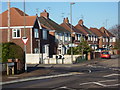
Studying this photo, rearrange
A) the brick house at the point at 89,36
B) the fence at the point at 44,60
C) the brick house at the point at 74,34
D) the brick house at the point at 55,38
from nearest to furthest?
the fence at the point at 44,60
the brick house at the point at 55,38
the brick house at the point at 74,34
the brick house at the point at 89,36

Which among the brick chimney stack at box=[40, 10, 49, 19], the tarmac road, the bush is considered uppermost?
the brick chimney stack at box=[40, 10, 49, 19]

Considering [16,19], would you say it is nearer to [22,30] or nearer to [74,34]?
[22,30]

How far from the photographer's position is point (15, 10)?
4228cm

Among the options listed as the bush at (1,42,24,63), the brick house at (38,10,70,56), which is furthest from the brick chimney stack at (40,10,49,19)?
the bush at (1,42,24,63)

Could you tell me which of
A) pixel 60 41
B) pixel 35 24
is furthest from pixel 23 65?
pixel 60 41

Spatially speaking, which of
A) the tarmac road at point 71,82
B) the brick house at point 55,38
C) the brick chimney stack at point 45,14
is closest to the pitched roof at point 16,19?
the brick house at point 55,38

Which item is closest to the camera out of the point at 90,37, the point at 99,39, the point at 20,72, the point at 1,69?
the point at 1,69

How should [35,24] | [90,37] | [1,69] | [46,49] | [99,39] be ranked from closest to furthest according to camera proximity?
[1,69]
[35,24]
[46,49]
[90,37]
[99,39]

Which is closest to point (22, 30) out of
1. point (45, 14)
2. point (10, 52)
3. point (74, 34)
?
point (10, 52)

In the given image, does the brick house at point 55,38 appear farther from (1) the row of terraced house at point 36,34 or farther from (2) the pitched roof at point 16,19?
(2) the pitched roof at point 16,19

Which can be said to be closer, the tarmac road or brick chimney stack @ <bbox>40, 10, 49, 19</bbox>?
the tarmac road

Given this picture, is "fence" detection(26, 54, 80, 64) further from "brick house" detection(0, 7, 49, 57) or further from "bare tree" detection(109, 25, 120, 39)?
"bare tree" detection(109, 25, 120, 39)

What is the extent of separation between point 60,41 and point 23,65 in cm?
3043

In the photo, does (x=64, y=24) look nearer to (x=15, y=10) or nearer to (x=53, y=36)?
(x=53, y=36)
